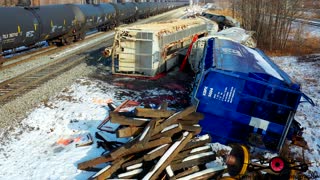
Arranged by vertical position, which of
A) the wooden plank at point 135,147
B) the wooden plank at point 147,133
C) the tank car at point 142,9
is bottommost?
the wooden plank at point 135,147

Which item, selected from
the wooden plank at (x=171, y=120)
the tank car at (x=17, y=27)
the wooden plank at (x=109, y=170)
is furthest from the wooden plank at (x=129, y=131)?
the tank car at (x=17, y=27)

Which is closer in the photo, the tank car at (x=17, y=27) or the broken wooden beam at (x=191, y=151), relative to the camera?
the broken wooden beam at (x=191, y=151)

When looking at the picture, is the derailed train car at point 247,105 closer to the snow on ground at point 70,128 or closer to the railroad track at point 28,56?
the snow on ground at point 70,128

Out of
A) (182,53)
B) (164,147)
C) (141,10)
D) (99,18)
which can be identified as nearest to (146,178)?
(164,147)

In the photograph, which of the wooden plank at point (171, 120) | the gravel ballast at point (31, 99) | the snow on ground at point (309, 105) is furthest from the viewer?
the gravel ballast at point (31, 99)

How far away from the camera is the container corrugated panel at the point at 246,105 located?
9.44 meters

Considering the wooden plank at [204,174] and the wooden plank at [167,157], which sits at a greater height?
the wooden plank at [167,157]

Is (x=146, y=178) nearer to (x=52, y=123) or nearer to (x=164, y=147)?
(x=164, y=147)

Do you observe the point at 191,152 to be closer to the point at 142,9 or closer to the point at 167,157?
the point at 167,157

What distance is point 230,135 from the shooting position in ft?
33.0

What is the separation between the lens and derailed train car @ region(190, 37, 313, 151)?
9430 mm

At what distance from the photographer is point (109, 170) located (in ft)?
24.0

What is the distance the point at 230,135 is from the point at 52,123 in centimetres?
647

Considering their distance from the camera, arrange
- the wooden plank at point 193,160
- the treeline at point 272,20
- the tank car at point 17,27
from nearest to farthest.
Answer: the wooden plank at point 193,160 → the tank car at point 17,27 → the treeline at point 272,20
